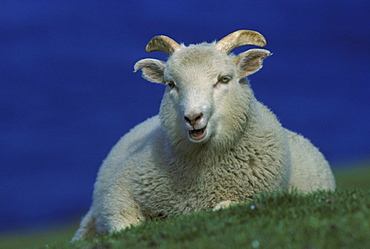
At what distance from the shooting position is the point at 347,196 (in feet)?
21.2

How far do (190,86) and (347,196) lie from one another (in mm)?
2393

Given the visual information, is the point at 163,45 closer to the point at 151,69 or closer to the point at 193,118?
the point at 151,69

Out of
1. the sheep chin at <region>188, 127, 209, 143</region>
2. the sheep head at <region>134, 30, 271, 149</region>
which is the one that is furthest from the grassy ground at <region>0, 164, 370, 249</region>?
the sheep head at <region>134, 30, 271, 149</region>

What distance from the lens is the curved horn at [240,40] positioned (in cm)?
784

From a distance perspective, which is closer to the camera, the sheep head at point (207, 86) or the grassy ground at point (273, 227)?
the grassy ground at point (273, 227)

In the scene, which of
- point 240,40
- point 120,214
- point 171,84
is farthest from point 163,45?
point 120,214

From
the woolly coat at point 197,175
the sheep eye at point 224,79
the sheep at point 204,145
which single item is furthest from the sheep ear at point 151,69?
the sheep eye at point 224,79

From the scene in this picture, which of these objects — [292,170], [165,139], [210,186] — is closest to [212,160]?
[210,186]

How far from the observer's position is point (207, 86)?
7117mm

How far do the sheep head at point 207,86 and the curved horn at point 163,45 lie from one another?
0.05 ft

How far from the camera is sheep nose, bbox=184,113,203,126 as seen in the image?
660 centimetres

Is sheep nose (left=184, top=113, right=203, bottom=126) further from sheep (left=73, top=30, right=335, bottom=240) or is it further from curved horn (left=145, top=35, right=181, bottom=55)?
curved horn (left=145, top=35, right=181, bottom=55)

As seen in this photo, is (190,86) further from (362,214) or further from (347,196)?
(362,214)

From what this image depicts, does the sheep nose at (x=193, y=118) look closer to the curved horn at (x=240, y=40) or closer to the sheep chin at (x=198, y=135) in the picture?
the sheep chin at (x=198, y=135)
